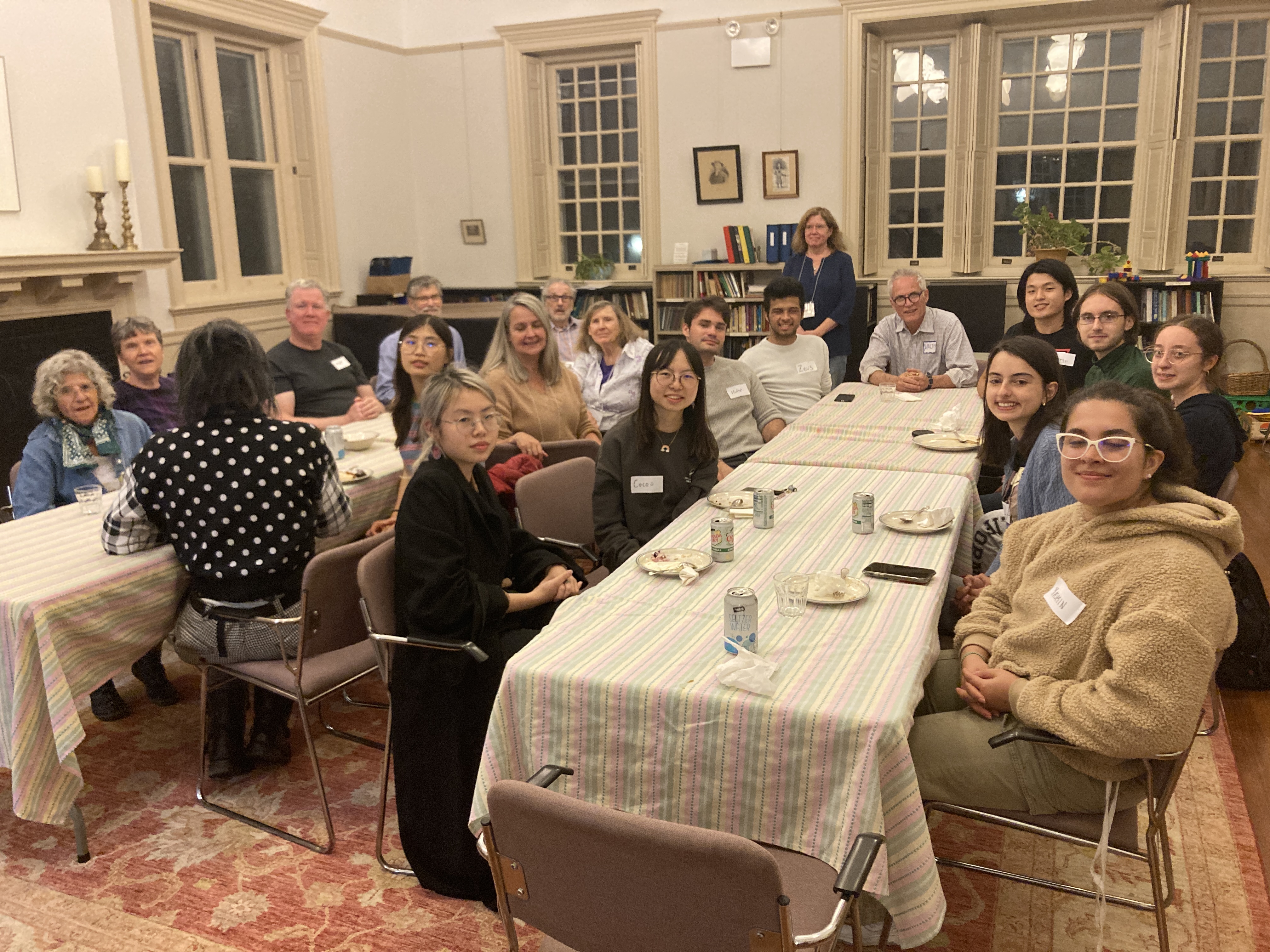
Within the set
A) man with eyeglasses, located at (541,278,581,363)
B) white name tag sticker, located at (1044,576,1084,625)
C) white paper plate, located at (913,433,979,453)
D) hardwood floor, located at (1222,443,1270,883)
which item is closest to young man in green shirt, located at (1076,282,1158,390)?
white paper plate, located at (913,433,979,453)

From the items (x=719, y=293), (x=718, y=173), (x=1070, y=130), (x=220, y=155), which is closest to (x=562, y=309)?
(x=719, y=293)

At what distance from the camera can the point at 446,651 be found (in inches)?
93.8

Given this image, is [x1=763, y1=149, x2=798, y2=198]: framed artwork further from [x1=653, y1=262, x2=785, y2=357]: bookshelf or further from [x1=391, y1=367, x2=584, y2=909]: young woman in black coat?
[x1=391, y1=367, x2=584, y2=909]: young woman in black coat

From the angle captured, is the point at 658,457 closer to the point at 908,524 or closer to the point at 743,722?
the point at 908,524

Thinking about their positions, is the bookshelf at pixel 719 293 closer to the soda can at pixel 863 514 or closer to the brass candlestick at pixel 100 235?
the brass candlestick at pixel 100 235

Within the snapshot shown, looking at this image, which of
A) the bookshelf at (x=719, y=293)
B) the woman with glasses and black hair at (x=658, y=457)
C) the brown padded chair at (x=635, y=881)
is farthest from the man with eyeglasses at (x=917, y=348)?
the brown padded chair at (x=635, y=881)

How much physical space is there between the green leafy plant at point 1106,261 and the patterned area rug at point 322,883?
5.16 metres

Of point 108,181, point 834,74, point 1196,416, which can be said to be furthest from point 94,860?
point 834,74

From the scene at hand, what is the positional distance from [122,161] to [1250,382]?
25.2ft

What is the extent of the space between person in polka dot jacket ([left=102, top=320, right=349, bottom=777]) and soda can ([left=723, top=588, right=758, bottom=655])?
1368mm

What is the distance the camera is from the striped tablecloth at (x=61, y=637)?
2525 mm

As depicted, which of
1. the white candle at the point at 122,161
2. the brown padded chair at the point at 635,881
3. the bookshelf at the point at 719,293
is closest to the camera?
the brown padded chair at the point at 635,881

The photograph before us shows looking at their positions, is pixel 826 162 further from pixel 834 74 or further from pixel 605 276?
pixel 605 276

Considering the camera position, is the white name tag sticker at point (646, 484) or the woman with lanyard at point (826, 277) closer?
the white name tag sticker at point (646, 484)
